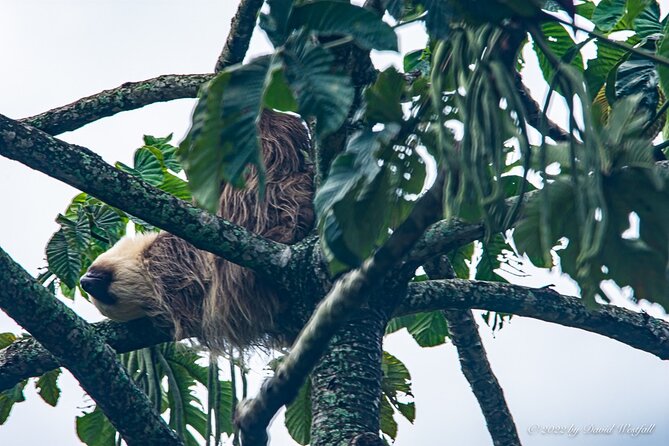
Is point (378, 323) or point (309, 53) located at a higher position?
point (378, 323)

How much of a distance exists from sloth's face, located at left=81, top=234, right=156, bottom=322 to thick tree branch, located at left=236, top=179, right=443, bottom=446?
2.11 metres

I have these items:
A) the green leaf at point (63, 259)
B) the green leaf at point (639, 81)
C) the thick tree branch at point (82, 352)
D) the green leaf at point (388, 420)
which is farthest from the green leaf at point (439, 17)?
the green leaf at point (388, 420)

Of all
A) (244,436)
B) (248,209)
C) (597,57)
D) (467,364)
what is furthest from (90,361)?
(597,57)

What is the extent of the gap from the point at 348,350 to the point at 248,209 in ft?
4.40

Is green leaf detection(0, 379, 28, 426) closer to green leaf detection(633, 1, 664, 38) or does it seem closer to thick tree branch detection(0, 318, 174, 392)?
thick tree branch detection(0, 318, 174, 392)

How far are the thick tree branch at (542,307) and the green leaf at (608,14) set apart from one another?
1389 mm

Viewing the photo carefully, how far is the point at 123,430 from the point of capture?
3531mm

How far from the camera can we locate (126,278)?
16.7ft

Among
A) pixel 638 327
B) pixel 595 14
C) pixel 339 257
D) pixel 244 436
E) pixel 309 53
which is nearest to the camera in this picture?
pixel 309 53

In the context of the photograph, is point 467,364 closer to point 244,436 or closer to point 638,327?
point 638,327

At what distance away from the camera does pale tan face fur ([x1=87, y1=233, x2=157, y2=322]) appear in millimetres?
4934

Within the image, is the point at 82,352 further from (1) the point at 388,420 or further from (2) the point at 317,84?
(1) the point at 388,420

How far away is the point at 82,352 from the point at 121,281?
1610 millimetres

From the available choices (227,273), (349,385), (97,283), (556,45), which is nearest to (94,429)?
(97,283)
